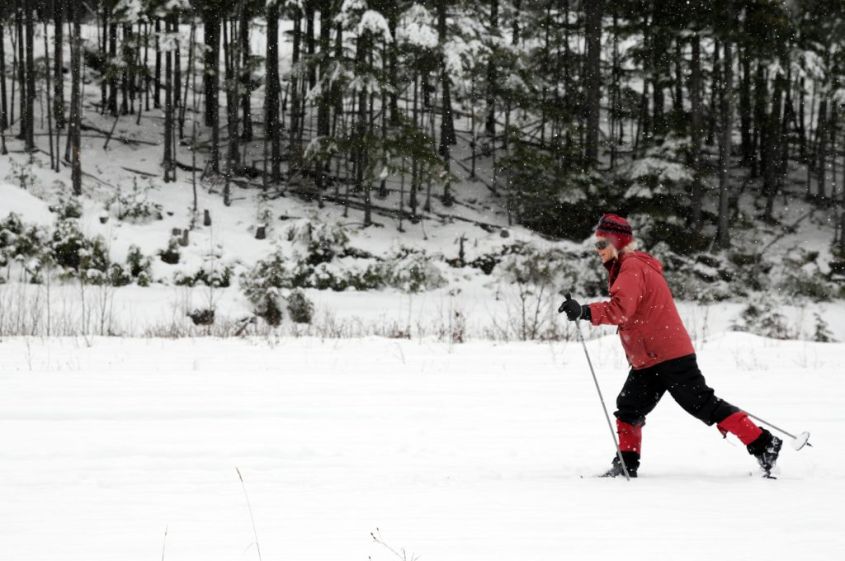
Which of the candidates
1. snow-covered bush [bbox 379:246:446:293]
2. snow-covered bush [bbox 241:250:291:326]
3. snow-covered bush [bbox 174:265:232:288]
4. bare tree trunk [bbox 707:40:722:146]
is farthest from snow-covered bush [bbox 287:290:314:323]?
bare tree trunk [bbox 707:40:722:146]

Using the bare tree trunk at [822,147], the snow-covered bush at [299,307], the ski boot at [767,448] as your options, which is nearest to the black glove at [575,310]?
the ski boot at [767,448]

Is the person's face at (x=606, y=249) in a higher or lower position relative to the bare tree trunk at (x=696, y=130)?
lower

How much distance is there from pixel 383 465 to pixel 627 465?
1.58 m

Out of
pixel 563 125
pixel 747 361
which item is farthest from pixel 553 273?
pixel 747 361

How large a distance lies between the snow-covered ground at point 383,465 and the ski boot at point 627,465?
10 centimetres

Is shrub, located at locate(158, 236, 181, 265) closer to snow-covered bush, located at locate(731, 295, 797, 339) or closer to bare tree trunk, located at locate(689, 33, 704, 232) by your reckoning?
snow-covered bush, located at locate(731, 295, 797, 339)

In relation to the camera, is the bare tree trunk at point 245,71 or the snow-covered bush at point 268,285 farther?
the bare tree trunk at point 245,71

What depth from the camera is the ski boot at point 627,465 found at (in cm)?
436

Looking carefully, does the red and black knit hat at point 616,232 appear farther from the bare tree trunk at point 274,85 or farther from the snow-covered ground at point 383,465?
the bare tree trunk at point 274,85

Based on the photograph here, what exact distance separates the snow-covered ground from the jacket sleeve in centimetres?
101

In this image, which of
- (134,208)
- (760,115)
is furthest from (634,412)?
(760,115)

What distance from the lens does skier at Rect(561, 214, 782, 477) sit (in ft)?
13.4

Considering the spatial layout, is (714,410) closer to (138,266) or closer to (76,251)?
(138,266)

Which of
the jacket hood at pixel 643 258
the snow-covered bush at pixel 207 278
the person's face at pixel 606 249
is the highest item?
the person's face at pixel 606 249
